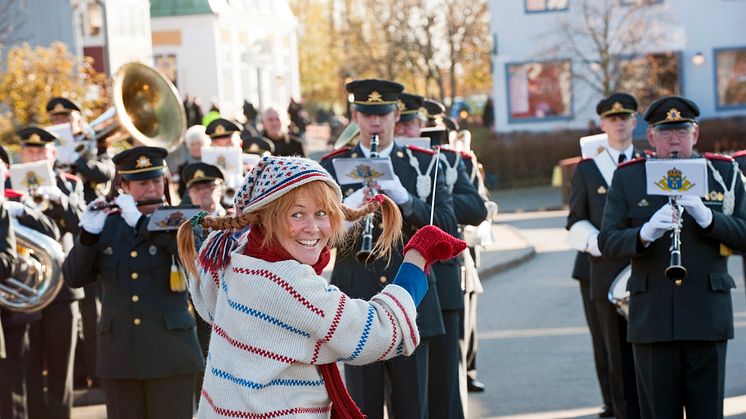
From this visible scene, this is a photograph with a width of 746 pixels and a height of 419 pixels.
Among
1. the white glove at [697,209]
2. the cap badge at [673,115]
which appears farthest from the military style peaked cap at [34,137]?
the white glove at [697,209]

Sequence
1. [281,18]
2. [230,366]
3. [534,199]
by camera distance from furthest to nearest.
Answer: [281,18]
[534,199]
[230,366]

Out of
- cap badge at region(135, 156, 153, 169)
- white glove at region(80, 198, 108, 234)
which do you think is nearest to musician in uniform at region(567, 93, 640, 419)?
cap badge at region(135, 156, 153, 169)

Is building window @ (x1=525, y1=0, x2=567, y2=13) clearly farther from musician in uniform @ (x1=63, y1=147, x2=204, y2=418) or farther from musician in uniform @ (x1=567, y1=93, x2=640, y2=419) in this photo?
musician in uniform @ (x1=63, y1=147, x2=204, y2=418)

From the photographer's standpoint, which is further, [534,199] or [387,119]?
[534,199]

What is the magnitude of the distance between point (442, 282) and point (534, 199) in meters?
22.9

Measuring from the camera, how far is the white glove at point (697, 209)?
23.9 ft

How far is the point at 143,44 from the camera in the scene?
4469cm

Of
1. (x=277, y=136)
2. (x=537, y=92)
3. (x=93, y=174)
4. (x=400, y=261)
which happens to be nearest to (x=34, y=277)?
(x=400, y=261)

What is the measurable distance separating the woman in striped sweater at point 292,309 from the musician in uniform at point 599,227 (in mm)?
4306

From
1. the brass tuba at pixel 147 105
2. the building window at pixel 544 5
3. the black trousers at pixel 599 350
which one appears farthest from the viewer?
the building window at pixel 544 5

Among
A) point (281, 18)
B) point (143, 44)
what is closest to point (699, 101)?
point (143, 44)

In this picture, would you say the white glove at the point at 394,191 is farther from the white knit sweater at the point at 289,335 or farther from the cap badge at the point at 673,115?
the white knit sweater at the point at 289,335

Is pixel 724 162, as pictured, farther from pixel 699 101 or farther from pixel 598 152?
pixel 699 101

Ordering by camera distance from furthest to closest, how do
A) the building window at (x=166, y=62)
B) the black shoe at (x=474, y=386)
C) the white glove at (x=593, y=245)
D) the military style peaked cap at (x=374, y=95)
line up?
1. the building window at (x=166, y=62)
2. the black shoe at (x=474, y=386)
3. the white glove at (x=593, y=245)
4. the military style peaked cap at (x=374, y=95)
